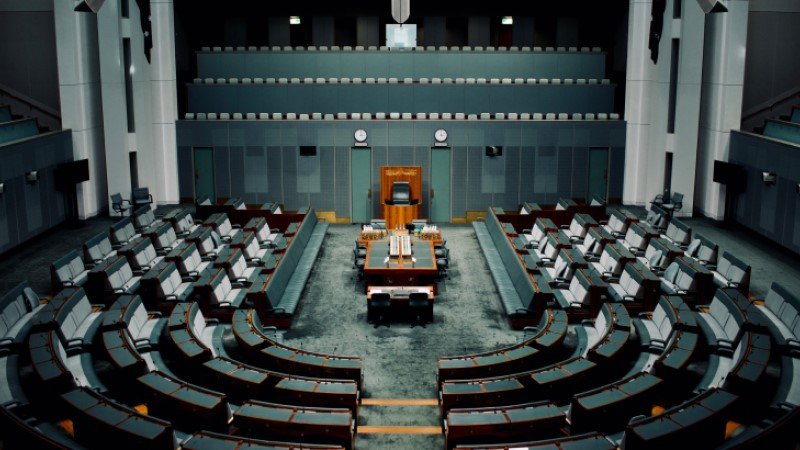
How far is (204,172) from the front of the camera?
2445cm

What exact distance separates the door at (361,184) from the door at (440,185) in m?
1.96

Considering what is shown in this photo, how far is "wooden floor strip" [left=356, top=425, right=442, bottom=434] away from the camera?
10.5 m

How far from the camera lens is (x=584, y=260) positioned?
16703 mm

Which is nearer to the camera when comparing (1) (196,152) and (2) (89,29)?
(2) (89,29)

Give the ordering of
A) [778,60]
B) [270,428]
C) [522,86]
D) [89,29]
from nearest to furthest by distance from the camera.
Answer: [270,428], [89,29], [778,60], [522,86]

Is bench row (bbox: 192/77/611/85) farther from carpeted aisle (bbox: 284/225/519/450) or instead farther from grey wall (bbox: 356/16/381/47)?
carpeted aisle (bbox: 284/225/519/450)

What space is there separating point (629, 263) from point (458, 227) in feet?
26.7

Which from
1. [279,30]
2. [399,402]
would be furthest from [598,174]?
[399,402]

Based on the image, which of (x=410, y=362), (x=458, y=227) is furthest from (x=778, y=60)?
(x=410, y=362)

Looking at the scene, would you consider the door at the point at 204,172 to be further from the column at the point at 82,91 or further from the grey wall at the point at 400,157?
the column at the point at 82,91

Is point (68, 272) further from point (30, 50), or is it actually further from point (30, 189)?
point (30, 50)

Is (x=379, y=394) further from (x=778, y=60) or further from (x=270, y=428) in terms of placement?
(x=778, y=60)

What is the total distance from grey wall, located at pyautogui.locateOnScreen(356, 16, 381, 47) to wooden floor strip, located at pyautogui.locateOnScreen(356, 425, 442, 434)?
800 inches

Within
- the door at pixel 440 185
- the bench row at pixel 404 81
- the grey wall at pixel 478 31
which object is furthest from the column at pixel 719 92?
the grey wall at pixel 478 31
